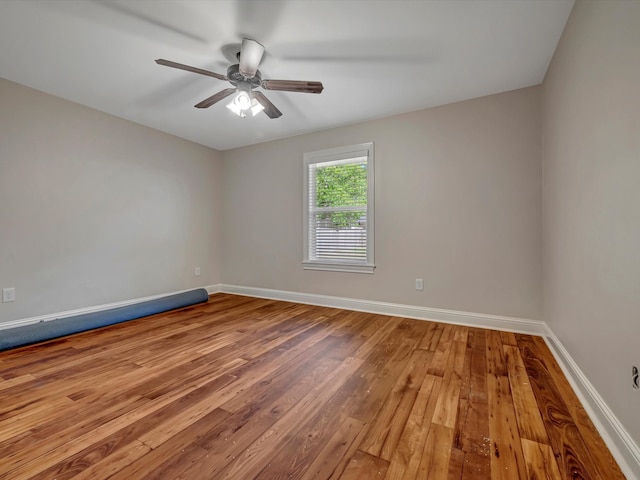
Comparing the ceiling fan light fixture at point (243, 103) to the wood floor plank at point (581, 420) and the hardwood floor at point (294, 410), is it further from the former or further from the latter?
the wood floor plank at point (581, 420)

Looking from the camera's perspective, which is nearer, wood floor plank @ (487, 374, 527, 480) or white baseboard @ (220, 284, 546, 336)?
wood floor plank @ (487, 374, 527, 480)

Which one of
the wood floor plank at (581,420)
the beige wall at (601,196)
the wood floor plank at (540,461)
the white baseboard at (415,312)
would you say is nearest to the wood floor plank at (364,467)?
the wood floor plank at (540,461)

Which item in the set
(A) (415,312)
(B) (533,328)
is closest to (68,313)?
(A) (415,312)

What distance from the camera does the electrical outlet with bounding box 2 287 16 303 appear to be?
267 cm

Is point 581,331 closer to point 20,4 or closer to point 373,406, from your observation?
point 373,406

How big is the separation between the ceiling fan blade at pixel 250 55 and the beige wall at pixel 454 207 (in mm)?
A: 1770

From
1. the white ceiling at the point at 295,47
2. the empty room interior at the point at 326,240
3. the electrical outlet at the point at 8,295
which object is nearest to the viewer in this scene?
the empty room interior at the point at 326,240

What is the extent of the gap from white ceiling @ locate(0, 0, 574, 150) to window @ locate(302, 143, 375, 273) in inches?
29.6

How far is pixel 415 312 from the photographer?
3264mm

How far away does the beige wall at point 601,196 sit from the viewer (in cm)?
116

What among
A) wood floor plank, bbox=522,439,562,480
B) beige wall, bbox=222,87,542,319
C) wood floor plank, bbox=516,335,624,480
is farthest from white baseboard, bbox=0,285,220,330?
wood floor plank, bbox=516,335,624,480

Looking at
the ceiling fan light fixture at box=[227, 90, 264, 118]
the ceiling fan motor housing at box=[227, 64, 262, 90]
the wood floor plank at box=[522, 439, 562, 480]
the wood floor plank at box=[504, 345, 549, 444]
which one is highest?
the ceiling fan motor housing at box=[227, 64, 262, 90]

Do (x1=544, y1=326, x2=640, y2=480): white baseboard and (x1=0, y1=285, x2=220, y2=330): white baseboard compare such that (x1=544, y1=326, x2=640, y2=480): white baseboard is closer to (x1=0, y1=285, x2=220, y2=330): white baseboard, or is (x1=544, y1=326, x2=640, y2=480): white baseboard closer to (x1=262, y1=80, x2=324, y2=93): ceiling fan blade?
(x1=262, y1=80, x2=324, y2=93): ceiling fan blade

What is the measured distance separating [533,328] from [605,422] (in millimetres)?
1584
